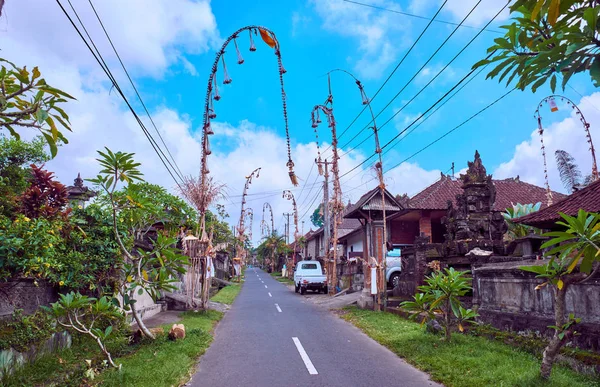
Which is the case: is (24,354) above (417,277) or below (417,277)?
below

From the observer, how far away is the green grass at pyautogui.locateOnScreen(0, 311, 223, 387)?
5887 mm

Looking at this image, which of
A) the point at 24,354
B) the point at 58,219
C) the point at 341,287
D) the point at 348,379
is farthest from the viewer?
the point at 341,287

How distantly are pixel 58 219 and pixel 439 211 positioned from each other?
840 inches

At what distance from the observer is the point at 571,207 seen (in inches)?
468

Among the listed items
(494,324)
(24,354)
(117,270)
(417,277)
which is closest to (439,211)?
(417,277)

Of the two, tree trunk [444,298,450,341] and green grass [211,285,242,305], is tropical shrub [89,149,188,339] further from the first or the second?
green grass [211,285,242,305]

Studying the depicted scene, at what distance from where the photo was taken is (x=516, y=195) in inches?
1035

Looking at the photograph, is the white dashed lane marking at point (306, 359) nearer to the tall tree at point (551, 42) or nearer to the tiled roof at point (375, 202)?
the tall tree at point (551, 42)

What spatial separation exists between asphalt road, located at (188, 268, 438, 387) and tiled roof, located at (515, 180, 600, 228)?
6.51 m

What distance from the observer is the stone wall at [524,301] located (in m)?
6.77

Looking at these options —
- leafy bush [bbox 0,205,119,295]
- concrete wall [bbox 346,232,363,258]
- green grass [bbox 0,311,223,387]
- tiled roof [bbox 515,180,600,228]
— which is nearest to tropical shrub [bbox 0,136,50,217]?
leafy bush [bbox 0,205,119,295]

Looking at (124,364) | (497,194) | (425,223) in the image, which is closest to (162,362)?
(124,364)

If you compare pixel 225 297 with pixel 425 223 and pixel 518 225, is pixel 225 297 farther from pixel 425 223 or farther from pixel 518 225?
pixel 518 225

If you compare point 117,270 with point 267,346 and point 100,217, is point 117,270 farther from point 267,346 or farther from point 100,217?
point 267,346
